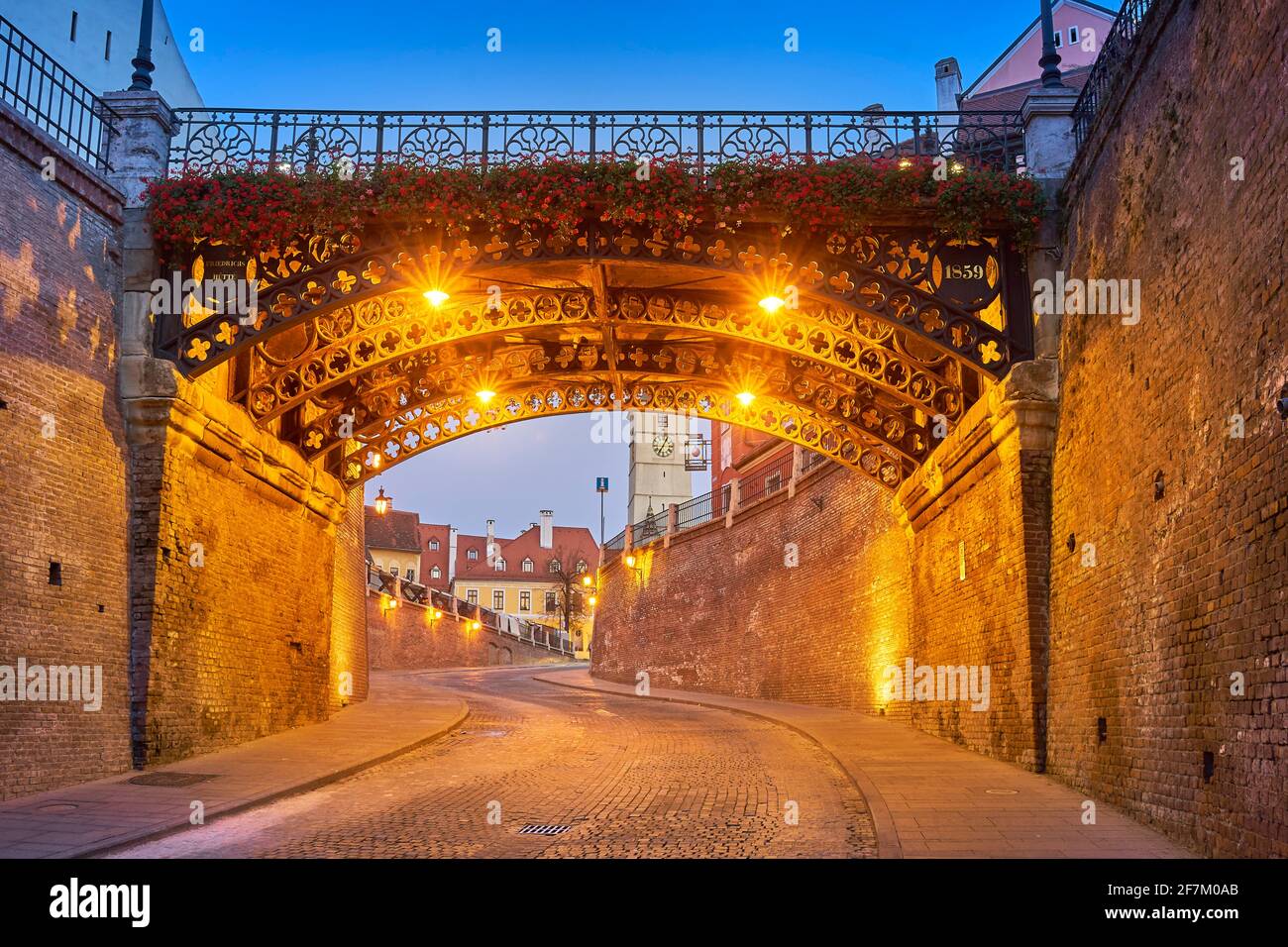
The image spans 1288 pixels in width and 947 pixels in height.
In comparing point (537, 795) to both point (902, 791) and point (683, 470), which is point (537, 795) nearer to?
point (902, 791)

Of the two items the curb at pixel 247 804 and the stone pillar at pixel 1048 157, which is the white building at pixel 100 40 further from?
the stone pillar at pixel 1048 157

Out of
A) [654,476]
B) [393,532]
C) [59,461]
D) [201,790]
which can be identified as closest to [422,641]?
[654,476]

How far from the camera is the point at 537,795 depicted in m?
12.5

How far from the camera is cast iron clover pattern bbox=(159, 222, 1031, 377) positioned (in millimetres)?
14430

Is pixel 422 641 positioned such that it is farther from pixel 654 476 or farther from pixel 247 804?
pixel 247 804

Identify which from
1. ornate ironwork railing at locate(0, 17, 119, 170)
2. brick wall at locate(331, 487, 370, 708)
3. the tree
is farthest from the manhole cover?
the tree

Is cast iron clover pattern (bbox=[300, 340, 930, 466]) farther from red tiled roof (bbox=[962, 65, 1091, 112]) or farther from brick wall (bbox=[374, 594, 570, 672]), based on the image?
brick wall (bbox=[374, 594, 570, 672])

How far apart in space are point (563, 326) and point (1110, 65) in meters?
8.61

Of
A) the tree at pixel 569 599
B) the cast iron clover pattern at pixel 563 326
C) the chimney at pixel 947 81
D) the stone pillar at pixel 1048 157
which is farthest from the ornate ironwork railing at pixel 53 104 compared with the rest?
the tree at pixel 569 599

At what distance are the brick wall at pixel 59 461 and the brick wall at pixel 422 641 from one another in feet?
114

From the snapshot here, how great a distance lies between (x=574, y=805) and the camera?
38.4 ft

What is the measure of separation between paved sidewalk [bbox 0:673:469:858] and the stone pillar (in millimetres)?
10252
